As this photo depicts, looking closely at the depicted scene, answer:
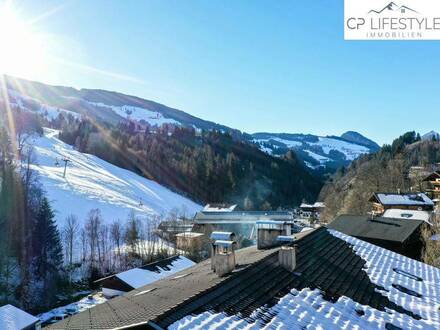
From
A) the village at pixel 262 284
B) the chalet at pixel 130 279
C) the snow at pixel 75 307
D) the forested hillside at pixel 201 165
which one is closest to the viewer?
the village at pixel 262 284

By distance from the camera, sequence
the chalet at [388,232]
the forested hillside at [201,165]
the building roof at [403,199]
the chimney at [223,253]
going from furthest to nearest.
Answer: the forested hillside at [201,165] → the building roof at [403,199] → the chalet at [388,232] → the chimney at [223,253]

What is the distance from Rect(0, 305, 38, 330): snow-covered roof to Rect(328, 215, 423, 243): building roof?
23.5m

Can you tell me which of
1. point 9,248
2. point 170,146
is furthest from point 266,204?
point 9,248

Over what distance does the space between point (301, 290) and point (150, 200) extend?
74.4 m

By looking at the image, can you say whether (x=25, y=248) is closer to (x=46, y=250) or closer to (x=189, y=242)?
(x=46, y=250)

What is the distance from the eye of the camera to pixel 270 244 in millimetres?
14562

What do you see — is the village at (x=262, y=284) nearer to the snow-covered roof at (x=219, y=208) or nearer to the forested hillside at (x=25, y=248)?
the forested hillside at (x=25, y=248)

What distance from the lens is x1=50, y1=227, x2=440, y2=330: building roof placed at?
25.7ft

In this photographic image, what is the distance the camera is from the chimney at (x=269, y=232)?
14.6m

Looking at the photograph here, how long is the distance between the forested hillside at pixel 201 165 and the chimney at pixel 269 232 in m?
88.5

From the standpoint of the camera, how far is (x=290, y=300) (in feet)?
30.4

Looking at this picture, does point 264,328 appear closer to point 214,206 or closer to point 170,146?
point 214,206

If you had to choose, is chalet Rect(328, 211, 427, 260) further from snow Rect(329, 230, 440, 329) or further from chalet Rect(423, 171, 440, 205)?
chalet Rect(423, 171, 440, 205)

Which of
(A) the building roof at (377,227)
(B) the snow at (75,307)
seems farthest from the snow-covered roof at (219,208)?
(A) the building roof at (377,227)
